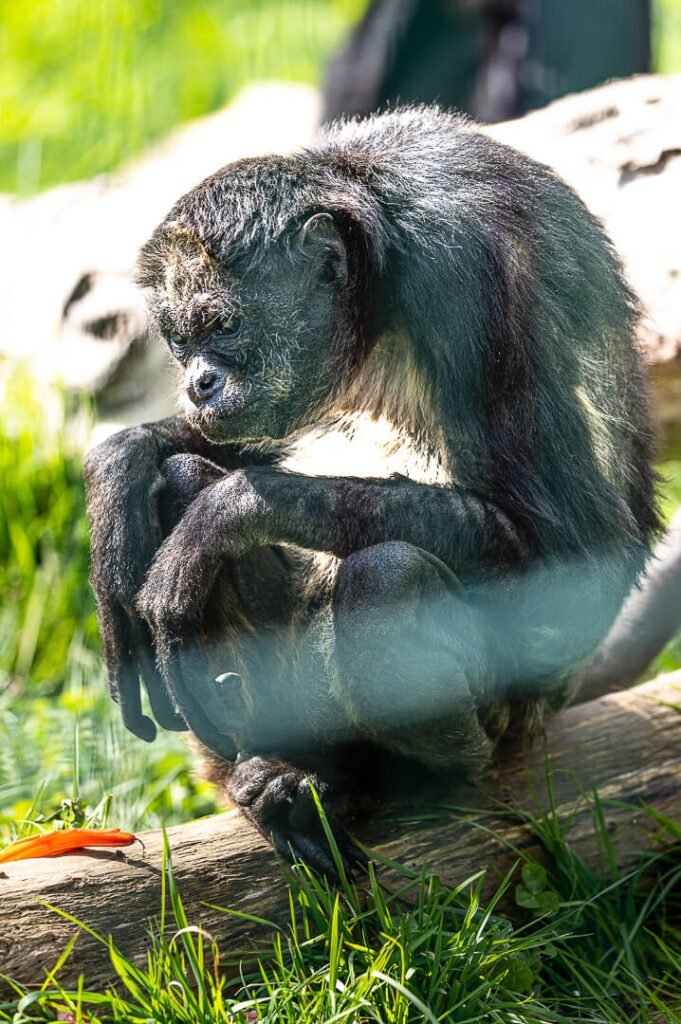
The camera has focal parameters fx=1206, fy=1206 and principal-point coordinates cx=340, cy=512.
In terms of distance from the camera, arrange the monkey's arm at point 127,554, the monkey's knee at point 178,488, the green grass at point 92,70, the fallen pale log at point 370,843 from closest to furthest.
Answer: the fallen pale log at point 370,843, the monkey's arm at point 127,554, the monkey's knee at point 178,488, the green grass at point 92,70

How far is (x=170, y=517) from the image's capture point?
13.3 feet

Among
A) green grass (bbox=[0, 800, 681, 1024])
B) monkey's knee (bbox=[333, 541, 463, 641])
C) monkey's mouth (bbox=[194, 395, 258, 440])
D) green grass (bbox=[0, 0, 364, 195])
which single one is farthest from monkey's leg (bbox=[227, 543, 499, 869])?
green grass (bbox=[0, 0, 364, 195])

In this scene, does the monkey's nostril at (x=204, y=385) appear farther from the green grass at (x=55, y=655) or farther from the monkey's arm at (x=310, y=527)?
the green grass at (x=55, y=655)

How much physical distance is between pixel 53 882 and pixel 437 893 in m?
1.11

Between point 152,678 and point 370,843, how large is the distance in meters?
0.89

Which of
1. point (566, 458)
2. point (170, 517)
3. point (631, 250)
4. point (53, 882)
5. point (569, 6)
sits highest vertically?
point (569, 6)

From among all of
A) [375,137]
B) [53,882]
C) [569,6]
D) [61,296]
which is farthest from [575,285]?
[569,6]

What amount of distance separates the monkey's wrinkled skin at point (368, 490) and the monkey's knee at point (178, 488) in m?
0.01

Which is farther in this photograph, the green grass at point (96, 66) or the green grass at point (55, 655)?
the green grass at point (96, 66)

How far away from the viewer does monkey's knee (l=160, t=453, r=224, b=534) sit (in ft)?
13.3

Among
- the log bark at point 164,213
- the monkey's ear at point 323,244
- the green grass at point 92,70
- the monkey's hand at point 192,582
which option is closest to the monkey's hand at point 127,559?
the monkey's hand at point 192,582

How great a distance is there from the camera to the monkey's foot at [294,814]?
12.1 ft

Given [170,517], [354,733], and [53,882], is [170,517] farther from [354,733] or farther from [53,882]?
[53,882]

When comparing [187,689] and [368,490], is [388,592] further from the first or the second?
[187,689]
